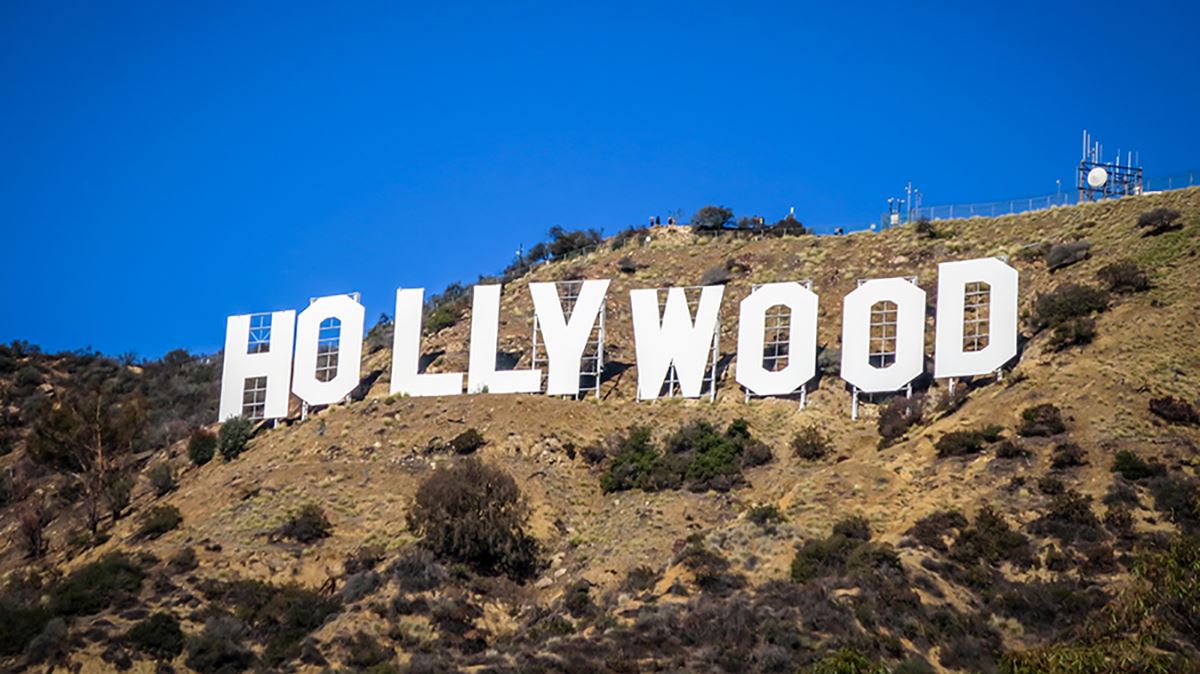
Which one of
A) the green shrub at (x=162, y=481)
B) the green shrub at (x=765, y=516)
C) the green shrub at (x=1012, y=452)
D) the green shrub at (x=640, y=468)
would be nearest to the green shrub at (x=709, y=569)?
the green shrub at (x=765, y=516)

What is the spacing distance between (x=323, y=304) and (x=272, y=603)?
1913 cm

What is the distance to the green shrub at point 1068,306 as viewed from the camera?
187ft

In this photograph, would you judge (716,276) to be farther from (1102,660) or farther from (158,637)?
(1102,660)

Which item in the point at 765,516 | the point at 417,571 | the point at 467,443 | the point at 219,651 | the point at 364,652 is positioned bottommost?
the point at 219,651

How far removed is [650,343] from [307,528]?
50.4 feet

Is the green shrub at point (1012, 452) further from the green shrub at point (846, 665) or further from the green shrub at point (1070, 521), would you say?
the green shrub at point (846, 665)

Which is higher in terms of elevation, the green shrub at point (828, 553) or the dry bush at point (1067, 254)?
the dry bush at point (1067, 254)

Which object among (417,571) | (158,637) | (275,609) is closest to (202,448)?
(275,609)

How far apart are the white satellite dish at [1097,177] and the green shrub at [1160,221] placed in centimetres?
678

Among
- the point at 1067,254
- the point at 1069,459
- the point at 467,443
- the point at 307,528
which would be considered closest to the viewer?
the point at 1069,459

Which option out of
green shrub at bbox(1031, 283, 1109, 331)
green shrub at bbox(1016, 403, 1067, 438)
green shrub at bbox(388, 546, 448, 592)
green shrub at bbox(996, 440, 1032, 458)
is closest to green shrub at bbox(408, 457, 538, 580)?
green shrub at bbox(388, 546, 448, 592)

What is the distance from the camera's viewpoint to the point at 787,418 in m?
57.9

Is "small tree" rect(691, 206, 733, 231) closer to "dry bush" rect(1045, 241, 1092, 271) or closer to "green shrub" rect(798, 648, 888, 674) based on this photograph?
"dry bush" rect(1045, 241, 1092, 271)

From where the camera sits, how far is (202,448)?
63156 mm
